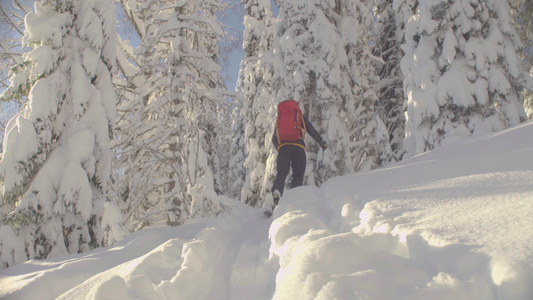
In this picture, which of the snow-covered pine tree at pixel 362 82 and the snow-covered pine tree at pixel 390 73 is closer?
the snow-covered pine tree at pixel 362 82

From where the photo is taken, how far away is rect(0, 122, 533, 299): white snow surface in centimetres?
144

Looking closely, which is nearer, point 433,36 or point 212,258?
point 212,258

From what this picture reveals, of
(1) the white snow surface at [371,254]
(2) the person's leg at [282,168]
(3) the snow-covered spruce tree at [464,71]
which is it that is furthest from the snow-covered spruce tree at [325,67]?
(1) the white snow surface at [371,254]

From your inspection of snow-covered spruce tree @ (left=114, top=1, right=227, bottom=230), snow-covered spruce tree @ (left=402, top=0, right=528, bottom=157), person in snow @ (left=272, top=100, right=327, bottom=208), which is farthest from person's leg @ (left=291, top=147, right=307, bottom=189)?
snow-covered spruce tree @ (left=402, top=0, right=528, bottom=157)

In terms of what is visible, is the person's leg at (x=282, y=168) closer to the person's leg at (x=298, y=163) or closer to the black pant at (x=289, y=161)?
the black pant at (x=289, y=161)

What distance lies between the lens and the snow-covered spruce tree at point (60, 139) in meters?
4.72

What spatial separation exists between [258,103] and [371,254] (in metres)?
10.5

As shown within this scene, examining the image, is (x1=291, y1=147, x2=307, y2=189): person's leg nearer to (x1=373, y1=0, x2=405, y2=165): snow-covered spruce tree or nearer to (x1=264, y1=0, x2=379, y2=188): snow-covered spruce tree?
(x1=264, y1=0, x2=379, y2=188): snow-covered spruce tree

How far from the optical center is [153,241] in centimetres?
360

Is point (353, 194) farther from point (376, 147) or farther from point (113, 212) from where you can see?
point (376, 147)

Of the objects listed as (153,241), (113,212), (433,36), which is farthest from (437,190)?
(433,36)

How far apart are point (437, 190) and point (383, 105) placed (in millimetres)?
11402

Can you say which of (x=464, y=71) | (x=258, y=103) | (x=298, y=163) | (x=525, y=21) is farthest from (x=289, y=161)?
(x=525, y=21)

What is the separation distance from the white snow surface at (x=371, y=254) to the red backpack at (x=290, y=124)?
237cm
